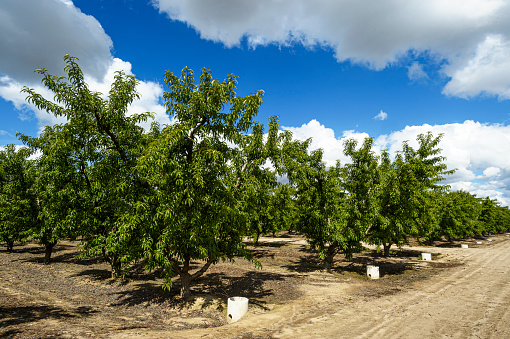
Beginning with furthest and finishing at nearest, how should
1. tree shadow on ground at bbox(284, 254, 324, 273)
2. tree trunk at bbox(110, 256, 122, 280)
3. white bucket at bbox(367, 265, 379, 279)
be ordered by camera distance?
tree shadow on ground at bbox(284, 254, 324, 273), white bucket at bbox(367, 265, 379, 279), tree trunk at bbox(110, 256, 122, 280)

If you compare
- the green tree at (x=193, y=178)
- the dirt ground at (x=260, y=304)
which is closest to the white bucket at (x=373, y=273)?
the dirt ground at (x=260, y=304)

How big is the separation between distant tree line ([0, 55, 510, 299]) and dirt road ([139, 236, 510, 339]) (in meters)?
2.88

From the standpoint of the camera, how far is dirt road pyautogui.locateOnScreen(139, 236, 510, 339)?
8406mm

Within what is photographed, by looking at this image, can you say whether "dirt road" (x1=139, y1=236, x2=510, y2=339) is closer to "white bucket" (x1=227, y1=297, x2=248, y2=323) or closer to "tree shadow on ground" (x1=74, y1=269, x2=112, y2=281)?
"white bucket" (x1=227, y1=297, x2=248, y2=323)

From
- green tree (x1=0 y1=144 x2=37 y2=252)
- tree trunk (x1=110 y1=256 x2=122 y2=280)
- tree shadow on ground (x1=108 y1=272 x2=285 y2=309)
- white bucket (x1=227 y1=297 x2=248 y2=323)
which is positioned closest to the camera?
white bucket (x1=227 y1=297 x2=248 y2=323)

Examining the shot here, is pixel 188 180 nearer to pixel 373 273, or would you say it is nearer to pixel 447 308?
pixel 447 308

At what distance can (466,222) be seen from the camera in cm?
4109

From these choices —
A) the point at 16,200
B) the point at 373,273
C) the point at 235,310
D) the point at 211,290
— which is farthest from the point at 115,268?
the point at 373,273

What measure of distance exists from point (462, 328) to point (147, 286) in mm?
Result: 14395

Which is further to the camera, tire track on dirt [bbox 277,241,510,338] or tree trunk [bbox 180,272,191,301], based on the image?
tree trunk [bbox 180,272,191,301]

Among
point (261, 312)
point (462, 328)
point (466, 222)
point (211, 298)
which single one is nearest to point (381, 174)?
point (462, 328)

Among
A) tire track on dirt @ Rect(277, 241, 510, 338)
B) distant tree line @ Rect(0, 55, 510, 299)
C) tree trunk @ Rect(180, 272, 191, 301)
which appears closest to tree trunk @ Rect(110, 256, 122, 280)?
distant tree line @ Rect(0, 55, 510, 299)

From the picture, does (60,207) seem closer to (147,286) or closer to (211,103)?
(147,286)

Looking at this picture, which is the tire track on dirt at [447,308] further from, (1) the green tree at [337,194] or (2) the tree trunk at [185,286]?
(2) the tree trunk at [185,286]
